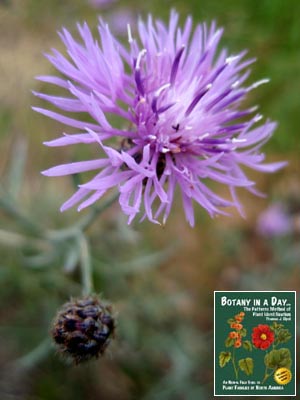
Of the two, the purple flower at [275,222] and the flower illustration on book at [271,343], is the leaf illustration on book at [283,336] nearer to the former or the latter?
the flower illustration on book at [271,343]

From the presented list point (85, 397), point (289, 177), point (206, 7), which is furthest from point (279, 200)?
point (85, 397)

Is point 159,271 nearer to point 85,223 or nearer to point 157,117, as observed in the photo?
point 85,223

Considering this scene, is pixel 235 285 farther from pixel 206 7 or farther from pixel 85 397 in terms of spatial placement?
pixel 206 7

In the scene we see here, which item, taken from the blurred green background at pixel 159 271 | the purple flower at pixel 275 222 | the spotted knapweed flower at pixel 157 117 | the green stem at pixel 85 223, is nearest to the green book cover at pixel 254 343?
the spotted knapweed flower at pixel 157 117

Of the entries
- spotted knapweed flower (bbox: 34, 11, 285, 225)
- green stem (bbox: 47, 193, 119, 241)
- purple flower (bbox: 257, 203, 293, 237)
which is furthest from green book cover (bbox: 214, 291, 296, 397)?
purple flower (bbox: 257, 203, 293, 237)

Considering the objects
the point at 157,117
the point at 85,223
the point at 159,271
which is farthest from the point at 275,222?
the point at 157,117

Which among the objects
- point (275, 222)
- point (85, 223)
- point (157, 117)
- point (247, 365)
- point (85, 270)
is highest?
point (275, 222)
